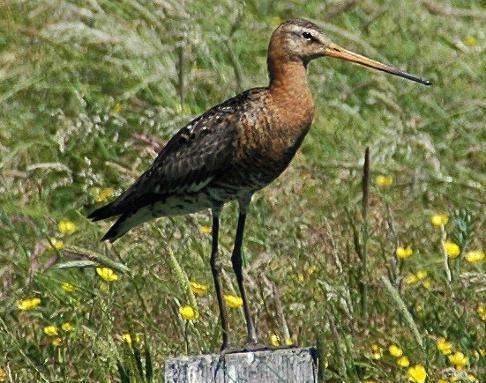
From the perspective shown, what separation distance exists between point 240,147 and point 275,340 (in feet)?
2.69

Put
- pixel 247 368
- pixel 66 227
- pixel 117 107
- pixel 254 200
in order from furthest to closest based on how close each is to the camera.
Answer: pixel 117 107 < pixel 254 200 < pixel 66 227 < pixel 247 368

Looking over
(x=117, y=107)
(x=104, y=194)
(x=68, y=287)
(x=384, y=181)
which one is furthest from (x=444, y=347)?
(x=117, y=107)

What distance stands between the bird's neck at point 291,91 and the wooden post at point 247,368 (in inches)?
67.9

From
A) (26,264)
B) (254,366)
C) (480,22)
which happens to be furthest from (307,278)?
(480,22)

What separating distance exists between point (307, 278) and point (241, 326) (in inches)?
17.6

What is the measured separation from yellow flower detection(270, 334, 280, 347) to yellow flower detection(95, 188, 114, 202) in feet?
6.52

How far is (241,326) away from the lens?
247 inches

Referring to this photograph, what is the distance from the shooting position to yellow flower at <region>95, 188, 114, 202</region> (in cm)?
772

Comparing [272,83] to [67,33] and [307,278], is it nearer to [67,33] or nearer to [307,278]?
[307,278]

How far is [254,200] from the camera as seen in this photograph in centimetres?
759

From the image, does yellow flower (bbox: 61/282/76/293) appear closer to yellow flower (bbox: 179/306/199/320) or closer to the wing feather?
the wing feather

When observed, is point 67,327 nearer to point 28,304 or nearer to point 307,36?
point 28,304

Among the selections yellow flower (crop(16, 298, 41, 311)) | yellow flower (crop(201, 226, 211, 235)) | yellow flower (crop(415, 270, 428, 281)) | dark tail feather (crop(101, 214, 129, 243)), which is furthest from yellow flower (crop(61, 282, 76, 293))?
yellow flower (crop(415, 270, 428, 281))

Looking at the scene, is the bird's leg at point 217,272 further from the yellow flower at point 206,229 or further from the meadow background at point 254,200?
the yellow flower at point 206,229
